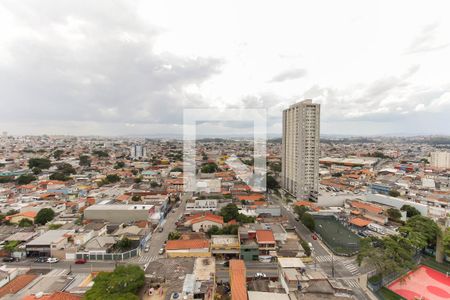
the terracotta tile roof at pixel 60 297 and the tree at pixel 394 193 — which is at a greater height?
the tree at pixel 394 193

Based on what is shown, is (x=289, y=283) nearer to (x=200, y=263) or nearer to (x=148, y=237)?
(x=200, y=263)

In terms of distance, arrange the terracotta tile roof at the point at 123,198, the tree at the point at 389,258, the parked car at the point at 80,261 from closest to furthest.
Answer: the tree at the point at 389,258 < the parked car at the point at 80,261 < the terracotta tile roof at the point at 123,198

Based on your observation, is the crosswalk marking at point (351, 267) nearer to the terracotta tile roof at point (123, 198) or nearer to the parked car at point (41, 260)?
the parked car at point (41, 260)

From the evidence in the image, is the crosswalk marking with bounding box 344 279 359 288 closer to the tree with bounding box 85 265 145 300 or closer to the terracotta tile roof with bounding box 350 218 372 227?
the terracotta tile roof with bounding box 350 218 372 227

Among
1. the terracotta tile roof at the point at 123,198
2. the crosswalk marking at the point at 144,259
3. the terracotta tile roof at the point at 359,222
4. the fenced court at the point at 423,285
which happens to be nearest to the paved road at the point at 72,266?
the crosswalk marking at the point at 144,259

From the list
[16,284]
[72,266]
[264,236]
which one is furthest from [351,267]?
[16,284]

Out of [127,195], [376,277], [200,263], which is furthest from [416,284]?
[127,195]

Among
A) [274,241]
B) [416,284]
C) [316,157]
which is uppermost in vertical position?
[316,157]
